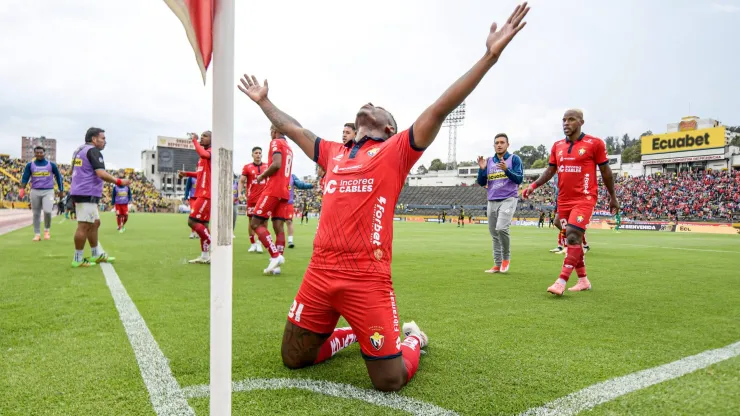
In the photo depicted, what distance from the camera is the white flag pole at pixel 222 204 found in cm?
161

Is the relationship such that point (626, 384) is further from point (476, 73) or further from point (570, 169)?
point (570, 169)

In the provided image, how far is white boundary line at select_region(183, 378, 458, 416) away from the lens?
222 centimetres

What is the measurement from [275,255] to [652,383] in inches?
→ 206

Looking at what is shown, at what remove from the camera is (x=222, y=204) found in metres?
1.67

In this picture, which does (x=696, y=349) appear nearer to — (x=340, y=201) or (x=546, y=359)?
(x=546, y=359)

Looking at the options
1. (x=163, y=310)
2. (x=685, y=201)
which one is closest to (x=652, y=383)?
(x=163, y=310)

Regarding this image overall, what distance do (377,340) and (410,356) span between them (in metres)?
0.31

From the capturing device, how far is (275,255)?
6832mm

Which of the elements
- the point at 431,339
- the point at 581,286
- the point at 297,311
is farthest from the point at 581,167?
the point at 297,311

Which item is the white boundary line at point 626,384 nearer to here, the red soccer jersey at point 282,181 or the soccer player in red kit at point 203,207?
the red soccer jersey at point 282,181

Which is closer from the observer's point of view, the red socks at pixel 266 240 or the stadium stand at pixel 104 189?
the red socks at pixel 266 240

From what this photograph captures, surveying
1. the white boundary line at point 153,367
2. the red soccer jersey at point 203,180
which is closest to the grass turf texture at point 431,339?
the white boundary line at point 153,367

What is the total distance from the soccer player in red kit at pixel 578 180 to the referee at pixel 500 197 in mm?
1215

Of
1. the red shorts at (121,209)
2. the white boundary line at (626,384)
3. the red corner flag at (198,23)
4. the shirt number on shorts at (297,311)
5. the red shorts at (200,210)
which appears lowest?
the white boundary line at (626,384)
